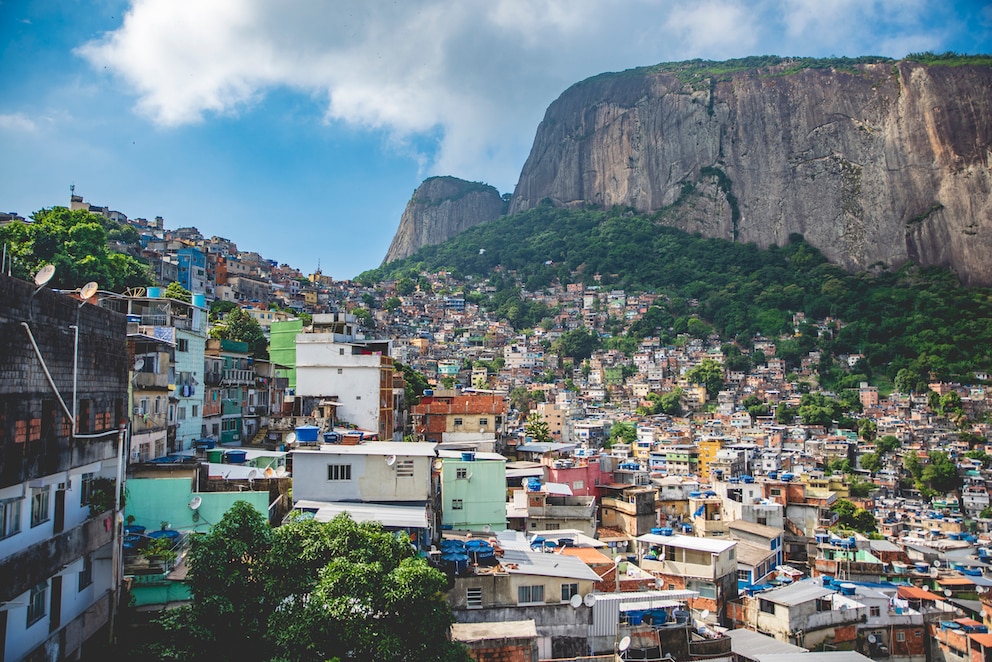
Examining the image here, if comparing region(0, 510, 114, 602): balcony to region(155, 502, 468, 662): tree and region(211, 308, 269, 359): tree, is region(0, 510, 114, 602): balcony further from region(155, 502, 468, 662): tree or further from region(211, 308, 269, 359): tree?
region(211, 308, 269, 359): tree

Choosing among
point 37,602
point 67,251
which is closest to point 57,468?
point 37,602

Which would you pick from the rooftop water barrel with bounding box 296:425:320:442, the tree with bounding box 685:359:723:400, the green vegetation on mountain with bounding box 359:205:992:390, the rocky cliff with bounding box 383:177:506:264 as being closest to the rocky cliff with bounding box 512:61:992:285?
the green vegetation on mountain with bounding box 359:205:992:390

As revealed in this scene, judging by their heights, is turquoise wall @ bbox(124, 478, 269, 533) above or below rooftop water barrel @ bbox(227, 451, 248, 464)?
below

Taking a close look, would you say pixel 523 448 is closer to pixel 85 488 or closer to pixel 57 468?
pixel 85 488

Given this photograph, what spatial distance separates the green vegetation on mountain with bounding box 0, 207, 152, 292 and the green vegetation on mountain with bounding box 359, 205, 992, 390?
79.2 metres

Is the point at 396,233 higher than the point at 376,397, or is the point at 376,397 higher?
the point at 396,233

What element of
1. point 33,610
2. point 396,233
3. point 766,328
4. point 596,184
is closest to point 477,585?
point 33,610

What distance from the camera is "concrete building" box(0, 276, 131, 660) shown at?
9.13 meters

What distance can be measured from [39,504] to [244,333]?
26.2 metres

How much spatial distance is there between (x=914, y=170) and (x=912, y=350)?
37745mm

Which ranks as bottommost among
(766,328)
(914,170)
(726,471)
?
(726,471)

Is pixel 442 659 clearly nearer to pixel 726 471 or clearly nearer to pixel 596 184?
pixel 726 471

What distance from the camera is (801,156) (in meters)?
127

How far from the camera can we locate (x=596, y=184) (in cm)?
15150
